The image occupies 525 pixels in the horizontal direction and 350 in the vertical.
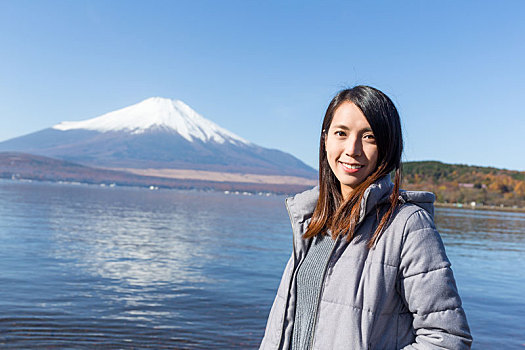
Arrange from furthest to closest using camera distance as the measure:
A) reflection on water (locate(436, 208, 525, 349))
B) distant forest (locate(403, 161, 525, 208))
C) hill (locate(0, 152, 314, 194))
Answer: hill (locate(0, 152, 314, 194))
distant forest (locate(403, 161, 525, 208))
reflection on water (locate(436, 208, 525, 349))

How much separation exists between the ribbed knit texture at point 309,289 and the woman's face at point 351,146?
29cm

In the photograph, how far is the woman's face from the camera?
1893 millimetres

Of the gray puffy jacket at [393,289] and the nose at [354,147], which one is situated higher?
the nose at [354,147]

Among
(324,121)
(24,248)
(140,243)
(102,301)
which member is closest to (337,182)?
(324,121)

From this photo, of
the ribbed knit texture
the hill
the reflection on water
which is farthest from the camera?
the hill

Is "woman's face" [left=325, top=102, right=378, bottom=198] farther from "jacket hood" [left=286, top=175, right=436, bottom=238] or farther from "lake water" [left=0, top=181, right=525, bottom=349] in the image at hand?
"lake water" [left=0, top=181, right=525, bottom=349]

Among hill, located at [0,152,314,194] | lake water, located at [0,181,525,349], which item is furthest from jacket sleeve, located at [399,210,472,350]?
hill, located at [0,152,314,194]

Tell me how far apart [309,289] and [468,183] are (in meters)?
120

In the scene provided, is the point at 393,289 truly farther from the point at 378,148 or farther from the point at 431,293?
the point at 378,148

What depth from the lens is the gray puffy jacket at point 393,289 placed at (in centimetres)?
161

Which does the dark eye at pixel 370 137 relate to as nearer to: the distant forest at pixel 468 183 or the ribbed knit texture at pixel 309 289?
the ribbed knit texture at pixel 309 289

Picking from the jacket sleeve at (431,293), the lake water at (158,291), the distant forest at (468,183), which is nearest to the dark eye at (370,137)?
the jacket sleeve at (431,293)

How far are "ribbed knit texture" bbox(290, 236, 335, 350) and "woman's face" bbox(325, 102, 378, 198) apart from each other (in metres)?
0.29

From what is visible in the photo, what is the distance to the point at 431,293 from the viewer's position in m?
1.60
